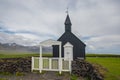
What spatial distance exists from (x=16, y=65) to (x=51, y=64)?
3.32m

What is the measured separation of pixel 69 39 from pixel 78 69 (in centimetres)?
1111

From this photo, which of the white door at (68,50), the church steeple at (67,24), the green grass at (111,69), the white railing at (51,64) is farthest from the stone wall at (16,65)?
the church steeple at (67,24)

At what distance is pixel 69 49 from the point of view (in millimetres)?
30094

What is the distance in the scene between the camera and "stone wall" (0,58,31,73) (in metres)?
20.8

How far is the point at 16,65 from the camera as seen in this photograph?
68.8 ft

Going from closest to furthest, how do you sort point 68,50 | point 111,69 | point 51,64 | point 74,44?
1. point 51,64
2. point 111,69
3. point 68,50
4. point 74,44

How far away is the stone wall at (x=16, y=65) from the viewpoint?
2081cm

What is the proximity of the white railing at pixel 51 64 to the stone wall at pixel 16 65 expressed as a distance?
636 millimetres

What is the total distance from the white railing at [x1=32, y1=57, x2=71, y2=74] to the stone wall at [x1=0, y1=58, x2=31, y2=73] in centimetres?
64

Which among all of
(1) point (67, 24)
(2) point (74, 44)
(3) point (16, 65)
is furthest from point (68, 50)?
(3) point (16, 65)

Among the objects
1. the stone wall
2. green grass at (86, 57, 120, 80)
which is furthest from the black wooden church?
the stone wall

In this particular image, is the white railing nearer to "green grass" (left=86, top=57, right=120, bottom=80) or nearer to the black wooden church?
"green grass" (left=86, top=57, right=120, bottom=80)

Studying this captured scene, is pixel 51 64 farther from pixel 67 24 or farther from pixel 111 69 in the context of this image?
pixel 67 24

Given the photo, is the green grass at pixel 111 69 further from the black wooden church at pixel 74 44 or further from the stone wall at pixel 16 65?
the stone wall at pixel 16 65
